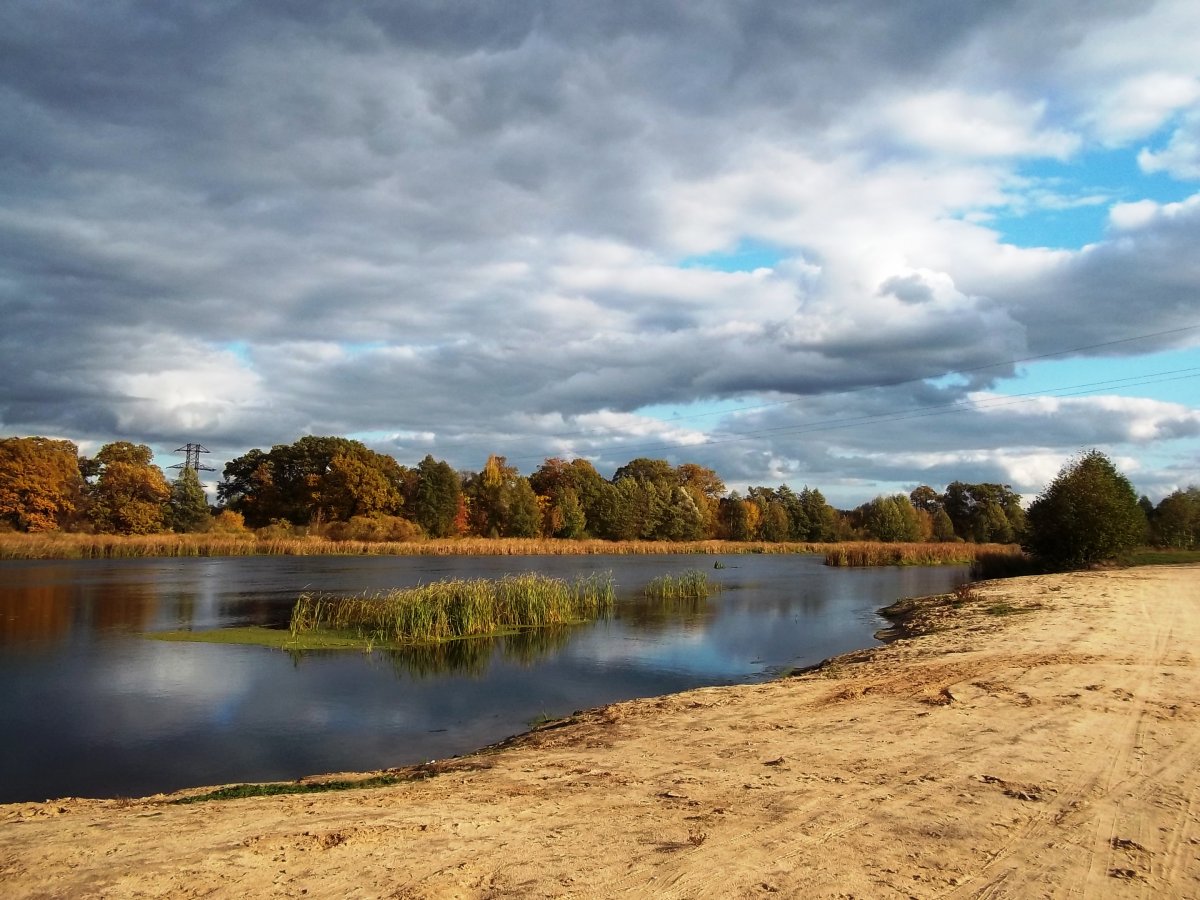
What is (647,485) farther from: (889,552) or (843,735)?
(843,735)

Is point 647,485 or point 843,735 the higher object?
point 647,485

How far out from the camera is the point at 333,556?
180ft

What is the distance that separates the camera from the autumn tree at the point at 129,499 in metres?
62.1

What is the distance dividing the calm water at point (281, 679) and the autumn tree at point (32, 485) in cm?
3014

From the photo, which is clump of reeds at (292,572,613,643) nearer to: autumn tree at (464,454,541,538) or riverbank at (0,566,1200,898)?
riverbank at (0,566,1200,898)

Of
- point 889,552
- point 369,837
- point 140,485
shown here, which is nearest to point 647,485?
point 889,552

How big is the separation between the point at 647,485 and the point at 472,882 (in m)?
79.8

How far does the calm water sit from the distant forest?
31.6 metres

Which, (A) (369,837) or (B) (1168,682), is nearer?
(A) (369,837)

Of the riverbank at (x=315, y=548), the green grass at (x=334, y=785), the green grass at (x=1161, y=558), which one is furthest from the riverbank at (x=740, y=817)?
the riverbank at (x=315, y=548)

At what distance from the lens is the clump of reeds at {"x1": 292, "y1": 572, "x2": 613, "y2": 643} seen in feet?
69.4

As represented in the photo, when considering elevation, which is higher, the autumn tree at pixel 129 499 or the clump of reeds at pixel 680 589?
the autumn tree at pixel 129 499

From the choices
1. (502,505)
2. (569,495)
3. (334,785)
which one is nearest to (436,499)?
(502,505)

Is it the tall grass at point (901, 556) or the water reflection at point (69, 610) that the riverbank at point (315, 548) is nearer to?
the tall grass at point (901, 556)
